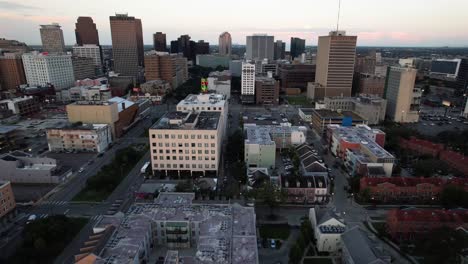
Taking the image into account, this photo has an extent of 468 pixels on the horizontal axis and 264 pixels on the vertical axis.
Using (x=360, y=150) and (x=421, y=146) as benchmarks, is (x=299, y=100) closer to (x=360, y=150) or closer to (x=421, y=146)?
(x=421, y=146)

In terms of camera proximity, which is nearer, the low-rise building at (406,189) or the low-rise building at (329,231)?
the low-rise building at (329,231)

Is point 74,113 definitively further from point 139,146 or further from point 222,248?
point 222,248

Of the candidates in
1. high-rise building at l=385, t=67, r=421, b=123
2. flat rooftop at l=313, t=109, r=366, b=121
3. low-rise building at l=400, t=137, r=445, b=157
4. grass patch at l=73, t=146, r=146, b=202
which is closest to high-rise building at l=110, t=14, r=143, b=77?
grass patch at l=73, t=146, r=146, b=202

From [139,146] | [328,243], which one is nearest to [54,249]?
[328,243]

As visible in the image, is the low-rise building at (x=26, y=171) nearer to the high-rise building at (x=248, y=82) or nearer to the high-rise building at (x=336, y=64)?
the high-rise building at (x=248, y=82)

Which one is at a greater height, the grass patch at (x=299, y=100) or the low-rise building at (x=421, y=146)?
the low-rise building at (x=421, y=146)

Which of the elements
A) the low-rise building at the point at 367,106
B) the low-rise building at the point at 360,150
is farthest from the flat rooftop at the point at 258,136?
the low-rise building at the point at 367,106

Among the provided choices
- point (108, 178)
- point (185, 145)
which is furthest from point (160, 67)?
point (108, 178)
